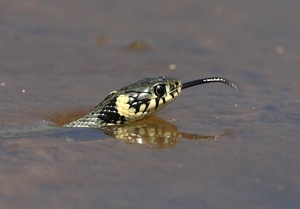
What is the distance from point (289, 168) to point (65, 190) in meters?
2.13

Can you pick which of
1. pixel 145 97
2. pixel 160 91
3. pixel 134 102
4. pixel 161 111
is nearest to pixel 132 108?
pixel 134 102

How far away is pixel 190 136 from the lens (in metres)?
8.37

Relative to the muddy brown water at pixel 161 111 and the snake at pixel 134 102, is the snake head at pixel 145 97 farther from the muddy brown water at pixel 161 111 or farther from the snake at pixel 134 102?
the muddy brown water at pixel 161 111

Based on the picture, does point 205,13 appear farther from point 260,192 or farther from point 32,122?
point 260,192

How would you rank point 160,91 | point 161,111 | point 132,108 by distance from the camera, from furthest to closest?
point 161,111 → point 160,91 → point 132,108

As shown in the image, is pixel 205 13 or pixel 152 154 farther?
pixel 205 13

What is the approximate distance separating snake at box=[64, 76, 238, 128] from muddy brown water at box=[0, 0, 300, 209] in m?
0.24

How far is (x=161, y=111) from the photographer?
9.53 meters

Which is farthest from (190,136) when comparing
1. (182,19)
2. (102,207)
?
(182,19)

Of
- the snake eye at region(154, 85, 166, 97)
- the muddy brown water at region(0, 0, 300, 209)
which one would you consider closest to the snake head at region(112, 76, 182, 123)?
the snake eye at region(154, 85, 166, 97)

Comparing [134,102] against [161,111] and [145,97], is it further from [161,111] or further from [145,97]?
[161,111]

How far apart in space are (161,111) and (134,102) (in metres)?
0.57

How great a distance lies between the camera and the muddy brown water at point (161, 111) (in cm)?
673

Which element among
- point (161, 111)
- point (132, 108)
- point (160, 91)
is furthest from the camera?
point (161, 111)
